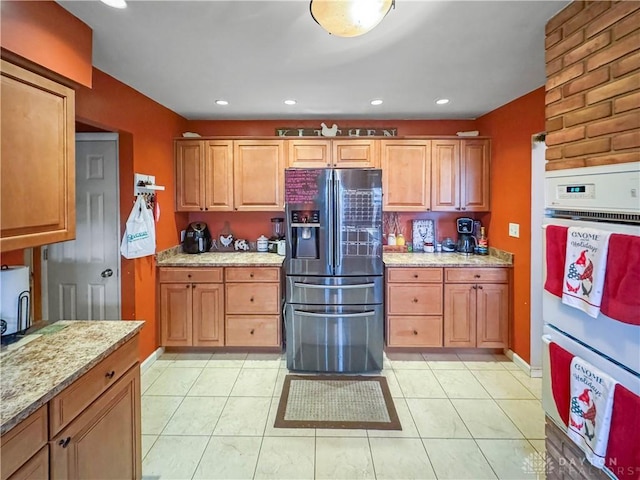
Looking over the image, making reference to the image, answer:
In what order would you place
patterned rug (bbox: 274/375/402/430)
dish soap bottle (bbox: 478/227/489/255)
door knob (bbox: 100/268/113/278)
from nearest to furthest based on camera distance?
patterned rug (bbox: 274/375/402/430) < door knob (bbox: 100/268/113/278) < dish soap bottle (bbox: 478/227/489/255)

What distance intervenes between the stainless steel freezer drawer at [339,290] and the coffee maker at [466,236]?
1328mm

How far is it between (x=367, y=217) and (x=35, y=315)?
2.77 meters

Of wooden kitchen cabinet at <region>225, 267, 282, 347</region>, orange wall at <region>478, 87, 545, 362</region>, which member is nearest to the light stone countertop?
wooden kitchen cabinet at <region>225, 267, 282, 347</region>

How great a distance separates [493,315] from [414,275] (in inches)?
33.8

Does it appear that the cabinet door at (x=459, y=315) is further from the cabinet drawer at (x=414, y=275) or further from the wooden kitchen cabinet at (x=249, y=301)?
the wooden kitchen cabinet at (x=249, y=301)

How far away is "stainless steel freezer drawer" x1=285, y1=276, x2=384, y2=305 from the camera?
3135 mm

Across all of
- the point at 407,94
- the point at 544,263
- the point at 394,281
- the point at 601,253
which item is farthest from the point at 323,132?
the point at 601,253

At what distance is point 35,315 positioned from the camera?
8.91 ft

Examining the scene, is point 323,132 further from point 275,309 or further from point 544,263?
point 544,263

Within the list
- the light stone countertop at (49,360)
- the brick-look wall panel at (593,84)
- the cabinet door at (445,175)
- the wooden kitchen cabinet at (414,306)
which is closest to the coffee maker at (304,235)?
the wooden kitchen cabinet at (414,306)

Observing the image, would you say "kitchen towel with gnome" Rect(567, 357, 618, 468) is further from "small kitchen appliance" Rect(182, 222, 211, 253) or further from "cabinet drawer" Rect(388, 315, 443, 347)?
"small kitchen appliance" Rect(182, 222, 211, 253)

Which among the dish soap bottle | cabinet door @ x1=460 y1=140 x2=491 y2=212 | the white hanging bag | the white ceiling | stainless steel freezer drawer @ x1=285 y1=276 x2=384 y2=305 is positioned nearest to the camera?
the white ceiling

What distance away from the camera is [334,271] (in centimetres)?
314

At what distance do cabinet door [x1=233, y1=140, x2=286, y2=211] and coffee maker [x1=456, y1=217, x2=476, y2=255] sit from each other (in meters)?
2.03
